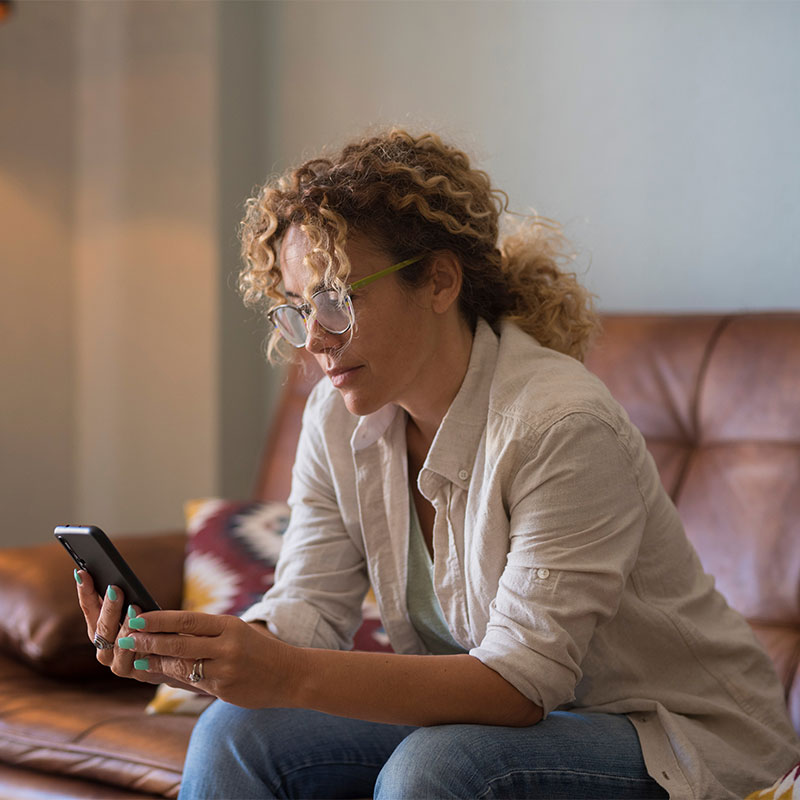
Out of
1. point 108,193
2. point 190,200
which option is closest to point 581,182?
point 190,200

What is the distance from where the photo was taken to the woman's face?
50.0 inches

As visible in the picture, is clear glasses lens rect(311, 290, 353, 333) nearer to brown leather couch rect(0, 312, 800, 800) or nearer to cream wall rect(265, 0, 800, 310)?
brown leather couch rect(0, 312, 800, 800)

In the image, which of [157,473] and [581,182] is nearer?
[581,182]

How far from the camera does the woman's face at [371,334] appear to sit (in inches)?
50.0

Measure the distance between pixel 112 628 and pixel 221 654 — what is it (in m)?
0.16

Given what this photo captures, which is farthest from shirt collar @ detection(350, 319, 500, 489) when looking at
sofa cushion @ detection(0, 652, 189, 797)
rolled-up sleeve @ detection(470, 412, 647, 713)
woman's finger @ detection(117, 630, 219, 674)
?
sofa cushion @ detection(0, 652, 189, 797)

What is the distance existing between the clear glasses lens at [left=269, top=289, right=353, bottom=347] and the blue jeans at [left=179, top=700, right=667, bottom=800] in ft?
1.51

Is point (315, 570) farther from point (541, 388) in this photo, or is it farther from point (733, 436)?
point (733, 436)

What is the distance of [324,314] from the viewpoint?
1.26 meters

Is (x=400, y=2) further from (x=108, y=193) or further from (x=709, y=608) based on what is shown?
(x=709, y=608)

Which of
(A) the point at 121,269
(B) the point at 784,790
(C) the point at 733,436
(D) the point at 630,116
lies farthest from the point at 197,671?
(A) the point at 121,269

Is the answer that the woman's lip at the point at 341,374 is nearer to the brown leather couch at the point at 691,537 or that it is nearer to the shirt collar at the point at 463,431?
the shirt collar at the point at 463,431

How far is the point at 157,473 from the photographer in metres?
2.79

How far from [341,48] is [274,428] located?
38.2 inches
